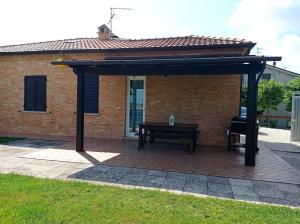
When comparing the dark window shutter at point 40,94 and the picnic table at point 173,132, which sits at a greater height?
the dark window shutter at point 40,94

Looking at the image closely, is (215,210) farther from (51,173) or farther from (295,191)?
(51,173)

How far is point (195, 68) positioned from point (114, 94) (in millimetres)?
4473

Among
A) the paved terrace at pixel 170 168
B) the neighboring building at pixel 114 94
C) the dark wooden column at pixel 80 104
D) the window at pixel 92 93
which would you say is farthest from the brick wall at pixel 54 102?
the dark wooden column at pixel 80 104

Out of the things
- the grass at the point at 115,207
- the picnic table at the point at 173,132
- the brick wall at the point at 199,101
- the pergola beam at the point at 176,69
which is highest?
the pergola beam at the point at 176,69

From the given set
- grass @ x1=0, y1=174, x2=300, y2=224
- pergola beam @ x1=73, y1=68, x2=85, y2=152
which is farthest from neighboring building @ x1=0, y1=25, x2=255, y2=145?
grass @ x1=0, y1=174, x2=300, y2=224

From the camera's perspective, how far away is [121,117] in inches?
439

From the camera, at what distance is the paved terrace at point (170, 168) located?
17.4ft

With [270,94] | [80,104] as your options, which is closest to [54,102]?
[80,104]

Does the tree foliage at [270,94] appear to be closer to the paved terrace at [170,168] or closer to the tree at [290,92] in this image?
the tree at [290,92]

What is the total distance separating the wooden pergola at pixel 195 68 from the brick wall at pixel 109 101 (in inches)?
93.6

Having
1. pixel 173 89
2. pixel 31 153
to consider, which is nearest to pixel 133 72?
pixel 173 89

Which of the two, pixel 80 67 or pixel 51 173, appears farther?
pixel 80 67

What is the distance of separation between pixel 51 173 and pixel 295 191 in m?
5.11

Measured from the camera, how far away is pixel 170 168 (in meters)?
6.71
